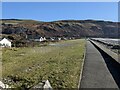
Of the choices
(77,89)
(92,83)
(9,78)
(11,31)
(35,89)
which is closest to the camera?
(35,89)

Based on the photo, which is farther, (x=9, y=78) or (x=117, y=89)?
(x=9, y=78)

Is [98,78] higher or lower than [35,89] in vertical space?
lower

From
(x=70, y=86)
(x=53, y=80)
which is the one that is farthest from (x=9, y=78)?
(x=70, y=86)

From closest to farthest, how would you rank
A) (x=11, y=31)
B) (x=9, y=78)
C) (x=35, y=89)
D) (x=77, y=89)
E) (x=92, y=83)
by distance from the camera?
(x=35, y=89) < (x=77, y=89) < (x=92, y=83) < (x=9, y=78) < (x=11, y=31)

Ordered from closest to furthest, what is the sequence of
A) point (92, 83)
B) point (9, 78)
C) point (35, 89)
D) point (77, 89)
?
point (35, 89) < point (77, 89) < point (92, 83) < point (9, 78)

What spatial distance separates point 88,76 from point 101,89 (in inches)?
173

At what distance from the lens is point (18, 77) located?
19016mm

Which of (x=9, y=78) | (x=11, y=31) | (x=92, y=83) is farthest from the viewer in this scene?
(x=11, y=31)

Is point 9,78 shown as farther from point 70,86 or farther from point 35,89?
point 35,89

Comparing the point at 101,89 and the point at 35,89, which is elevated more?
the point at 35,89

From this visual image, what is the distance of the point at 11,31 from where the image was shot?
621 feet

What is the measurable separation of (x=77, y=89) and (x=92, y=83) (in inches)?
89.3

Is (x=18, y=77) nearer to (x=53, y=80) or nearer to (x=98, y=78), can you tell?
(x=53, y=80)

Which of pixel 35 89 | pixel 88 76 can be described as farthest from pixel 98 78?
pixel 35 89
